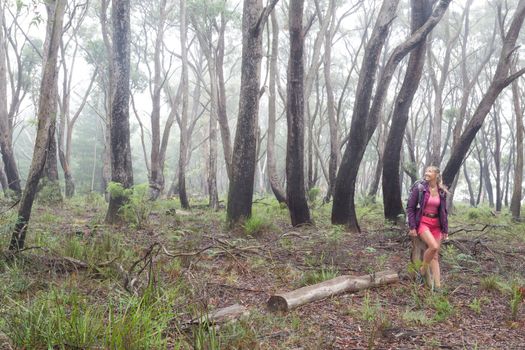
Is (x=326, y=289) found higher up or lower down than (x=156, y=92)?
lower down

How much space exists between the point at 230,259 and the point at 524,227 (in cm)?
951

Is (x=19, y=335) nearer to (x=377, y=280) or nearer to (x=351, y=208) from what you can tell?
(x=377, y=280)

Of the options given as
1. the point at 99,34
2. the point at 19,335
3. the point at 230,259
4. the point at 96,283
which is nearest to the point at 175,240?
the point at 230,259

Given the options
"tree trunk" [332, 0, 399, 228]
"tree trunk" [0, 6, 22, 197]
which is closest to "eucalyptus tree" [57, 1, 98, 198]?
"tree trunk" [0, 6, 22, 197]

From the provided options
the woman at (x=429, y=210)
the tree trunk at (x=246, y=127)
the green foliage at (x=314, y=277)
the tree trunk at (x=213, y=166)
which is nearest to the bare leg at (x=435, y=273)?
the woman at (x=429, y=210)

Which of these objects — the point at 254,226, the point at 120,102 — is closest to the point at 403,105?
the point at 254,226

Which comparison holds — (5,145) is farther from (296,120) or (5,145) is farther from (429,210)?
(429,210)

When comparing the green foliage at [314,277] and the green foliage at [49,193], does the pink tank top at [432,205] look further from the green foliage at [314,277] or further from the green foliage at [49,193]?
the green foliage at [49,193]

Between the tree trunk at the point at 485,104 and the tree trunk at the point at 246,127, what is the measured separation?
4693mm

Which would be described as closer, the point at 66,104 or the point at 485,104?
the point at 485,104

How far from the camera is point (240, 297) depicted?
184 inches

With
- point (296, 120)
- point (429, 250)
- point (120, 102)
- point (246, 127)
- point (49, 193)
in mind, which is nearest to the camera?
point (429, 250)

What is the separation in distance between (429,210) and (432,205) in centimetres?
7

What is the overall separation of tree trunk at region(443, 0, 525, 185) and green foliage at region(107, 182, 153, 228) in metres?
6.61
